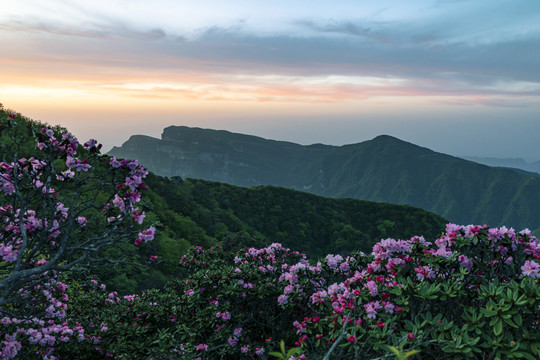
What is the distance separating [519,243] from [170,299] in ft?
30.1

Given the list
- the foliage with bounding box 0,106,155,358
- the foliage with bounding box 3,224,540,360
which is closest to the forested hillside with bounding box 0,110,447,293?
the foliage with bounding box 3,224,540,360

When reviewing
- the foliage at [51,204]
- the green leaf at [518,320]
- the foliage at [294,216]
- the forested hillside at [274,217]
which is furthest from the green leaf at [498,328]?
the foliage at [294,216]

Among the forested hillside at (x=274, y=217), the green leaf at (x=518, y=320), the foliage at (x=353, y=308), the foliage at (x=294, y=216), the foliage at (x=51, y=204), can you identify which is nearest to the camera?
the green leaf at (x=518, y=320)

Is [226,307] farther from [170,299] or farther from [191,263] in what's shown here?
[191,263]

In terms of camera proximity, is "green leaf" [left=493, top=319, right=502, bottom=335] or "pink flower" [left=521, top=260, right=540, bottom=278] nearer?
"green leaf" [left=493, top=319, right=502, bottom=335]

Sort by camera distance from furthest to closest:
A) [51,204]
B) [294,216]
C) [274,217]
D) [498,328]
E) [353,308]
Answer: [294,216] < [274,217] < [51,204] < [353,308] < [498,328]

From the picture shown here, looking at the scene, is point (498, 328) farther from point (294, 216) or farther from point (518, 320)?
point (294, 216)

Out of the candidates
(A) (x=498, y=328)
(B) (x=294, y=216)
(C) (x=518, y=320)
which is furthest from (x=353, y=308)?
(B) (x=294, y=216)

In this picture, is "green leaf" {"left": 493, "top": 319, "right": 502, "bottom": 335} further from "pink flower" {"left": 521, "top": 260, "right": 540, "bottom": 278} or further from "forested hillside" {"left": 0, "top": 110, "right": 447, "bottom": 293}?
"forested hillside" {"left": 0, "top": 110, "right": 447, "bottom": 293}

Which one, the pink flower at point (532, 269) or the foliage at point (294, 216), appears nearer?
the pink flower at point (532, 269)

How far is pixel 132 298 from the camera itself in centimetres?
1128

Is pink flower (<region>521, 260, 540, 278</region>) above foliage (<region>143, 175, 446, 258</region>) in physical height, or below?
above

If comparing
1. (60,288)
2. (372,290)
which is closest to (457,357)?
(372,290)

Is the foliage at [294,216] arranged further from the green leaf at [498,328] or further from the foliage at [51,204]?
the green leaf at [498,328]
